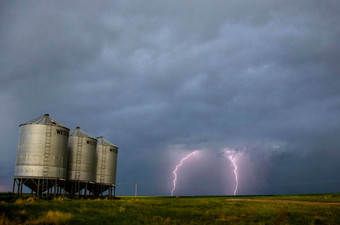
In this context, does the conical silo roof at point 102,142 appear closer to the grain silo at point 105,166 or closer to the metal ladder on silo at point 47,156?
the grain silo at point 105,166

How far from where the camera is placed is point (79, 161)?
6625 centimetres

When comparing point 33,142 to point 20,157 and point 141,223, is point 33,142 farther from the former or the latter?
point 141,223

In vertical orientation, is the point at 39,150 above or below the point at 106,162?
above

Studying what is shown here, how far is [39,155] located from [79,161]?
515 inches

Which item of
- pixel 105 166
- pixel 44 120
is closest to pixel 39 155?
pixel 44 120

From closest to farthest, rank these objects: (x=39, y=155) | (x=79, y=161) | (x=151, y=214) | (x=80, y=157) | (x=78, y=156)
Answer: (x=151, y=214) → (x=39, y=155) → (x=79, y=161) → (x=78, y=156) → (x=80, y=157)

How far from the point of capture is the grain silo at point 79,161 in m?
65.7

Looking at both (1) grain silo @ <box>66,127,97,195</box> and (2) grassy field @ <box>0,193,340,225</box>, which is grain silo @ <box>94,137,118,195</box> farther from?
(2) grassy field @ <box>0,193,340,225</box>

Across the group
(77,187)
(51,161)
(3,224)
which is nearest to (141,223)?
(3,224)

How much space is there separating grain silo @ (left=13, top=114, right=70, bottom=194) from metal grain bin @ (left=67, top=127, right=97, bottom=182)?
8.00m

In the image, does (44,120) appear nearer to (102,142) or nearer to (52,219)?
(102,142)

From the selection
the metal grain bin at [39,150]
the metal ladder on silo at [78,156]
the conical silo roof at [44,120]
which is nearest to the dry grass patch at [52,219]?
the metal grain bin at [39,150]

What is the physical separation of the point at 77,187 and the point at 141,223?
53.5 meters

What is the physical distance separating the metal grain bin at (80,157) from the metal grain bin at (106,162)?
663 centimetres
